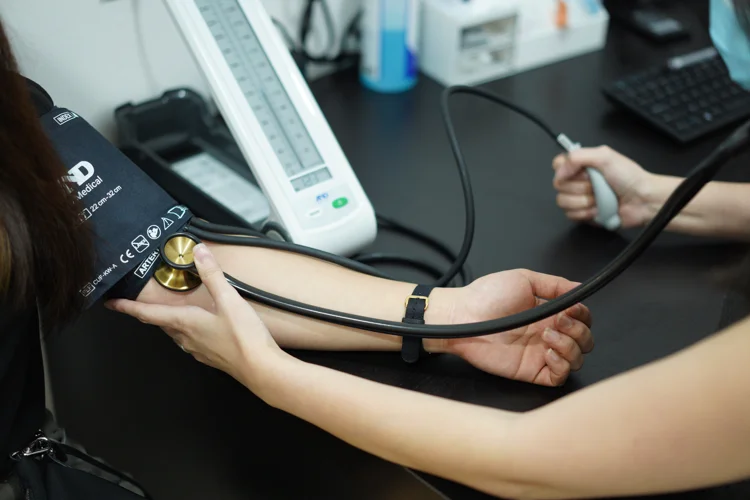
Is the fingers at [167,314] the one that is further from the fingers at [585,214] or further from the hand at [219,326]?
the fingers at [585,214]

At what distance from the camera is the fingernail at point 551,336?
69 cm

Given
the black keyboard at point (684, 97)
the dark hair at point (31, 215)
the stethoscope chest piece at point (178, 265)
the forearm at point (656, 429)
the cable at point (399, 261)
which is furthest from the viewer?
the black keyboard at point (684, 97)

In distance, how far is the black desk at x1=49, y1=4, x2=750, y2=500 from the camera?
740mm

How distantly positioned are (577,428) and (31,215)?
0.48 meters

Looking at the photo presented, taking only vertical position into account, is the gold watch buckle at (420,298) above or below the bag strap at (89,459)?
above

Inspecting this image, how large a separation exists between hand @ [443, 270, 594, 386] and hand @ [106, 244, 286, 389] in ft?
0.58

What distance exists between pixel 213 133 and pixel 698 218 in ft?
2.00

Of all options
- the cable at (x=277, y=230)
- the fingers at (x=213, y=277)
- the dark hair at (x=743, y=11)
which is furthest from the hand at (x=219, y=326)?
the dark hair at (x=743, y=11)

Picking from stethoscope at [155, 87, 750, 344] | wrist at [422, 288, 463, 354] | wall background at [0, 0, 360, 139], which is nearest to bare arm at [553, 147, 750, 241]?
→ stethoscope at [155, 87, 750, 344]

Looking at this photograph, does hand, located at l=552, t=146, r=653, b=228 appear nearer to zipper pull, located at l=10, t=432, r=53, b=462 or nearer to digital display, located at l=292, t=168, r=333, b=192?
digital display, located at l=292, t=168, r=333, b=192

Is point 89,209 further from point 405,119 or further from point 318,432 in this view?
point 405,119

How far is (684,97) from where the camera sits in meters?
1.10

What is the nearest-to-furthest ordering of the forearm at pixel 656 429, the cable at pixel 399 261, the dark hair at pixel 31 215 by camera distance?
the forearm at pixel 656 429 < the dark hair at pixel 31 215 < the cable at pixel 399 261

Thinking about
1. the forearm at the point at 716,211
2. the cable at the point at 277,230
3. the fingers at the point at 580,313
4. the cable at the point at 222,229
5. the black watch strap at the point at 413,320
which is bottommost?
the forearm at the point at 716,211
